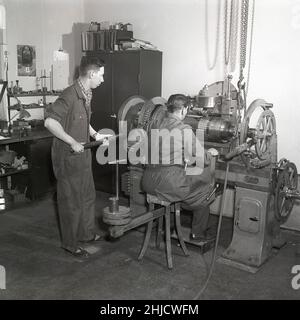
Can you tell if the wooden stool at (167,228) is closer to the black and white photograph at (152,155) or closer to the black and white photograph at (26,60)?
the black and white photograph at (152,155)

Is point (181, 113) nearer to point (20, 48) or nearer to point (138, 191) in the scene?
point (138, 191)

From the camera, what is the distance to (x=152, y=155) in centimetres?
312

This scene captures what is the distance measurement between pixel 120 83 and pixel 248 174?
2.18 metres

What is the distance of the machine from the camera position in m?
3.18

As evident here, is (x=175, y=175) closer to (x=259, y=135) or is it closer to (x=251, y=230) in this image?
(x=259, y=135)

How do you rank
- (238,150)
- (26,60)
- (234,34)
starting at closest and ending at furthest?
(238,150) < (234,34) < (26,60)

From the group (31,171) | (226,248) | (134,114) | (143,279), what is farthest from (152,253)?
(31,171)

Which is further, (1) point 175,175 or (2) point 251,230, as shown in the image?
(2) point 251,230

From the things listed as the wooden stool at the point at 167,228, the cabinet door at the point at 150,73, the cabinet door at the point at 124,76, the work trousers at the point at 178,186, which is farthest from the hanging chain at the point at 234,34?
the wooden stool at the point at 167,228

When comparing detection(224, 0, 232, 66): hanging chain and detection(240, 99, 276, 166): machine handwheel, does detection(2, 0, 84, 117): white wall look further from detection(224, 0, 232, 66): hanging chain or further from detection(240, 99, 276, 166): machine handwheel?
detection(240, 99, 276, 166): machine handwheel

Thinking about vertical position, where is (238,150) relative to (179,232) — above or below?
above

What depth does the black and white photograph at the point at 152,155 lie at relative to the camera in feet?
9.86

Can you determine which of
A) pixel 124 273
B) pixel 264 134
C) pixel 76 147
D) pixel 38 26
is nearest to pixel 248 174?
pixel 264 134

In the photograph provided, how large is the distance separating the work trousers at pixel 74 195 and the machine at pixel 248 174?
59cm
